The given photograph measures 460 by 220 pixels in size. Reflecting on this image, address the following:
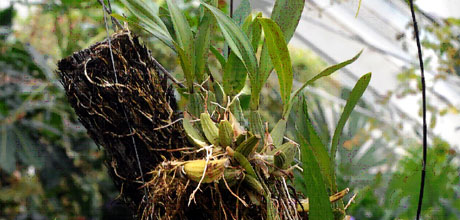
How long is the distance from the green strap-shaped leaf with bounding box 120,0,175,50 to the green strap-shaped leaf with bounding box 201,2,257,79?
0.08m

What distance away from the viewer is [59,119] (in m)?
1.65

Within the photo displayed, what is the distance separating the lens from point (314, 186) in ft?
1.43

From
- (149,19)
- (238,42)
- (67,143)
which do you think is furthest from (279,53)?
(67,143)

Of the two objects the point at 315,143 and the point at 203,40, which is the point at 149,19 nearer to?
the point at 203,40

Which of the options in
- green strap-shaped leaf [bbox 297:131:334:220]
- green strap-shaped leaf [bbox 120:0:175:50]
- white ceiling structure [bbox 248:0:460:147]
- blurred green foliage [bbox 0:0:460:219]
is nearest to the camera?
green strap-shaped leaf [bbox 297:131:334:220]

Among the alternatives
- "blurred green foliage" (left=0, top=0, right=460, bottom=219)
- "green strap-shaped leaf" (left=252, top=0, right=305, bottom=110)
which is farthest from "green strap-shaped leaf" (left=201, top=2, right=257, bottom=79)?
"blurred green foliage" (left=0, top=0, right=460, bottom=219)

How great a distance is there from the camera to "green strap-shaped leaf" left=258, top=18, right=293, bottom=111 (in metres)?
0.43

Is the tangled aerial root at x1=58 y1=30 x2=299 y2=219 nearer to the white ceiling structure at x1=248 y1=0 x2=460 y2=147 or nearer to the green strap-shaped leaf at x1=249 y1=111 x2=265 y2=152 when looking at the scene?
the green strap-shaped leaf at x1=249 y1=111 x2=265 y2=152

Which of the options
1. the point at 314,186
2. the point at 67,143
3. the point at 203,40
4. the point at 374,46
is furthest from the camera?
the point at 374,46

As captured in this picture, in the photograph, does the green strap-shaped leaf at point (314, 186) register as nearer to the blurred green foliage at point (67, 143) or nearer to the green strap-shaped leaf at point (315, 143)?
the green strap-shaped leaf at point (315, 143)

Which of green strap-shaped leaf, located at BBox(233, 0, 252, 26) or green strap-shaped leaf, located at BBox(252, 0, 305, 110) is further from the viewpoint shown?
green strap-shaped leaf, located at BBox(233, 0, 252, 26)

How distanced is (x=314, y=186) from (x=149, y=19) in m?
0.29

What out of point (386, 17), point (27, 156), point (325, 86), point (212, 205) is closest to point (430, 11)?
point (386, 17)

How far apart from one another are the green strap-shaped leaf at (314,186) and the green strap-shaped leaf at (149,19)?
226 mm
